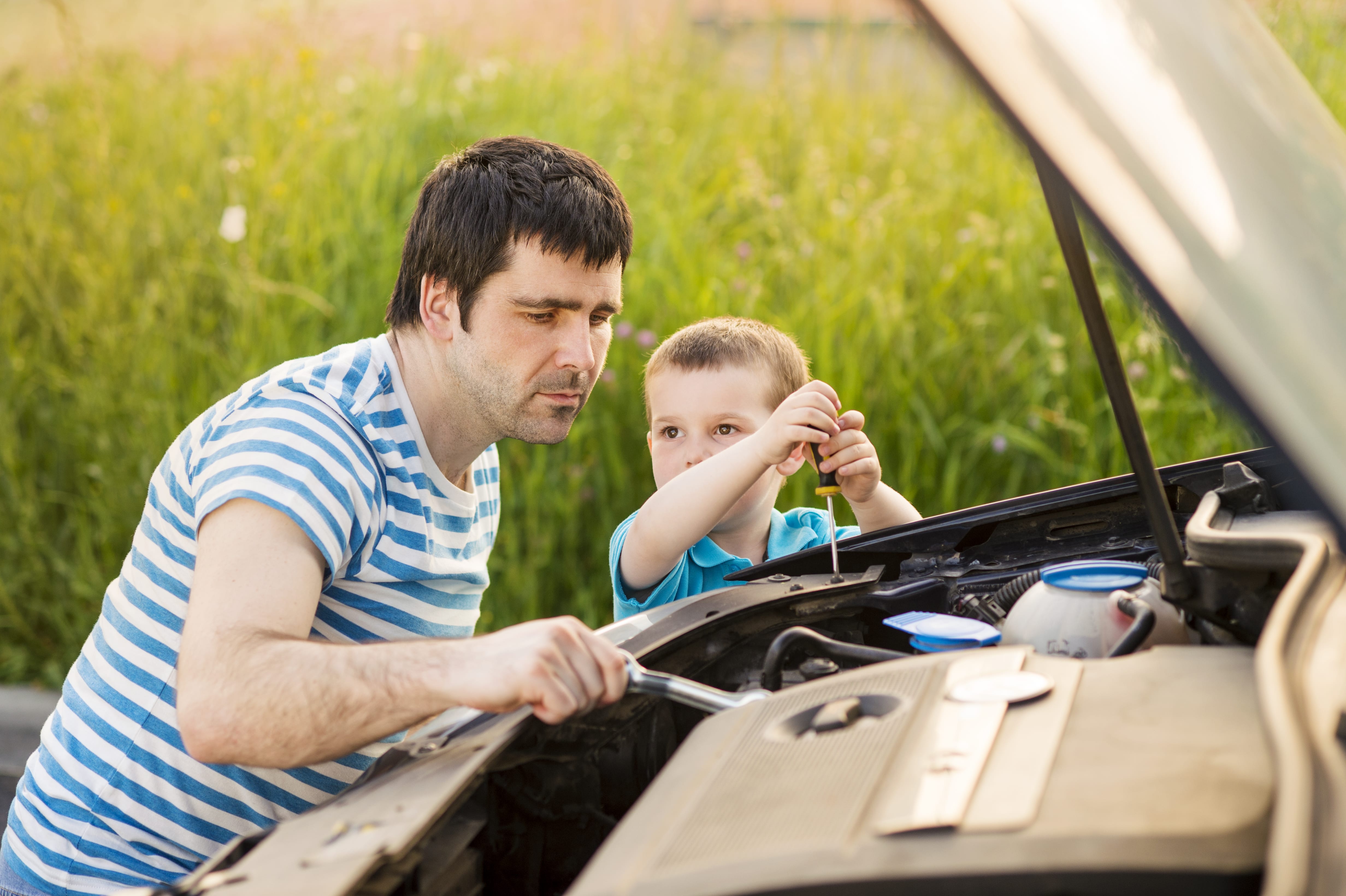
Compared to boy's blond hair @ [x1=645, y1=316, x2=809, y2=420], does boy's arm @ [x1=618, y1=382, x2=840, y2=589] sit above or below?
below

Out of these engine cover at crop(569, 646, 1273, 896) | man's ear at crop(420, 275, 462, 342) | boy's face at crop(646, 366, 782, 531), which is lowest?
engine cover at crop(569, 646, 1273, 896)

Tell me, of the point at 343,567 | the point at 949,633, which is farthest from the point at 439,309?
the point at 949,633

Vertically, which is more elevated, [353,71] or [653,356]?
[353,71]

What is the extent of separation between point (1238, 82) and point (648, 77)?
15.4 feet

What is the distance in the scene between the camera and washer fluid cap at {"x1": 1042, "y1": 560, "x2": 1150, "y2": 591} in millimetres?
1397

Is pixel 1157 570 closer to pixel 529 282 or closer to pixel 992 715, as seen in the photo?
pixel 992 715

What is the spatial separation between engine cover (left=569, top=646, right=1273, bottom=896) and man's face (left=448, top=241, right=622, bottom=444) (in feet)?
3.08

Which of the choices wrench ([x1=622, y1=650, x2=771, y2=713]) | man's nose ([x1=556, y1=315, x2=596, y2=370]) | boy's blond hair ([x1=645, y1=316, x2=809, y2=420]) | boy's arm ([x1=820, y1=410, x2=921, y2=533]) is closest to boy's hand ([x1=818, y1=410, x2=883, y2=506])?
boy's arm ([x1=820, y1=410, x2=921, y2=533])

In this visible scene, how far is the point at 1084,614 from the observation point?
4.47 ft

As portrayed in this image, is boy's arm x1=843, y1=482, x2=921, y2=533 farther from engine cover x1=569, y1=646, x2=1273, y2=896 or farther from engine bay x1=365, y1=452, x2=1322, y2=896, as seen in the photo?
engine cover x1=569, y1=646, x2=1273, y2=896

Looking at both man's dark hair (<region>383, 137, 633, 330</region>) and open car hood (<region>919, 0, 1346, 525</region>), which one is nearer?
open car hood (<region>919, 0, 1346, 525</region>)

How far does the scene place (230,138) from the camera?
4.80m

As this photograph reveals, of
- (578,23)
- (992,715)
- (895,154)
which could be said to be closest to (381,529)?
(992,715)

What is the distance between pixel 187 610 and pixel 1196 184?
141 cm
